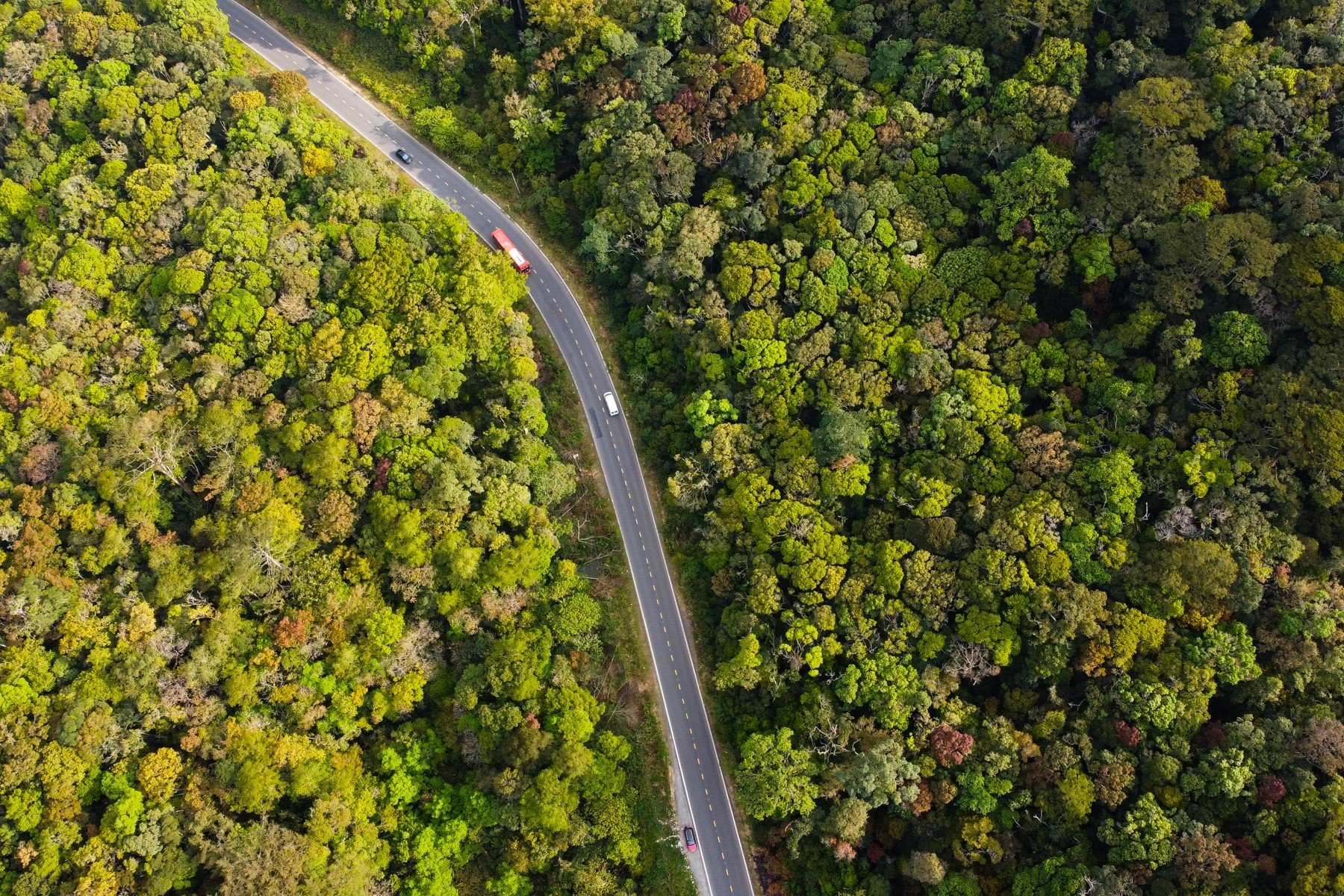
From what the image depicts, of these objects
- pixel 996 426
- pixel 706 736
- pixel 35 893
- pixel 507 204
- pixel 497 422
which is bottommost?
pixel 35 893

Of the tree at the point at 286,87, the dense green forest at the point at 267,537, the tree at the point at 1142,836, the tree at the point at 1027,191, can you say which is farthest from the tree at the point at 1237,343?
the tree at the point at 286,87

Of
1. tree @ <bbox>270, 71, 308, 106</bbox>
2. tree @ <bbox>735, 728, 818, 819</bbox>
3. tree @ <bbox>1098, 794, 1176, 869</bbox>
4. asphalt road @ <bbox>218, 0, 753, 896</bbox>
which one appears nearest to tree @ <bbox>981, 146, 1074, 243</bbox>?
asphalt road @ <bbox>218, 0, 753, 896</bbox>

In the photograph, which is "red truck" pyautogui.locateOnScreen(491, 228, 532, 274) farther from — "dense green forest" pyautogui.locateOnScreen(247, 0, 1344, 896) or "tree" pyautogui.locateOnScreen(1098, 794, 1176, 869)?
"tree" pyautogui.locateOnScreen(1098, 794, 1176, 869)

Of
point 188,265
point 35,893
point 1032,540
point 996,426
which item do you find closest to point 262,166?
point 188,265

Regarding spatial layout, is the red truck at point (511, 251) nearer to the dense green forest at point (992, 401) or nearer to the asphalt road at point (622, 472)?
the asphalt road at point (622, 472)

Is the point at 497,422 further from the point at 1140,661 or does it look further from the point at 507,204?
the point at 1140,661
